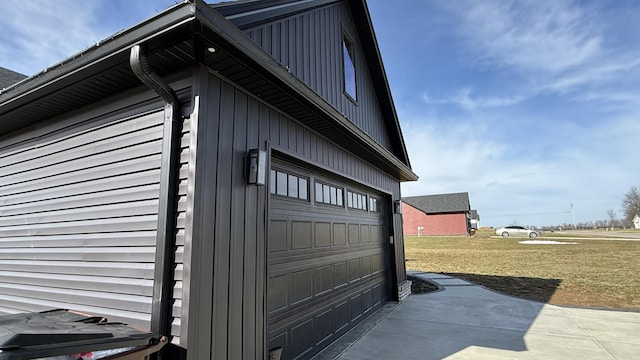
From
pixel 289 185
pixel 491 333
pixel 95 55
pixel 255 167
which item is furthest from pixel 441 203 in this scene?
pixel 95 55

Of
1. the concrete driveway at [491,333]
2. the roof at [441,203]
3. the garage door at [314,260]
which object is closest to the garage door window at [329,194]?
the garage door at [314,260]

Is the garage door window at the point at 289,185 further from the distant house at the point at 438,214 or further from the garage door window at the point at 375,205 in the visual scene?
the distant house at the point at 438,214

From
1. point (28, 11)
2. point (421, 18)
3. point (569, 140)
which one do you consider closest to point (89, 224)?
point (28, 11)

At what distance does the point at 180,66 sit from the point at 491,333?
569 cm

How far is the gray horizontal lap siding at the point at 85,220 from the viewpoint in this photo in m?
2.59

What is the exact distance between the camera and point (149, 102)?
9.09 ft

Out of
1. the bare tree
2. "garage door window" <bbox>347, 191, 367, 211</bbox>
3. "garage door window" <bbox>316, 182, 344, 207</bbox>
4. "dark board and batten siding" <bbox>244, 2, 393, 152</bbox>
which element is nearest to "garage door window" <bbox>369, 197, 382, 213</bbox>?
"garage door window" <bbox>347, 191, 367, 211</bbox>

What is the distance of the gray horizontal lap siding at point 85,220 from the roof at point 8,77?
1.94 metres

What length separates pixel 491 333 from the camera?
489 centimetres

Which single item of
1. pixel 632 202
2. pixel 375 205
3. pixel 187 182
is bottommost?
pixel 187 182

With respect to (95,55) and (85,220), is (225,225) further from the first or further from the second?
(95,55)

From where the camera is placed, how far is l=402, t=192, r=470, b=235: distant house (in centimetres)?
3953

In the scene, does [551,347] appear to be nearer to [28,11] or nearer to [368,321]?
[368,321]

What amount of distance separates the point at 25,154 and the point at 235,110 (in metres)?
3.21
